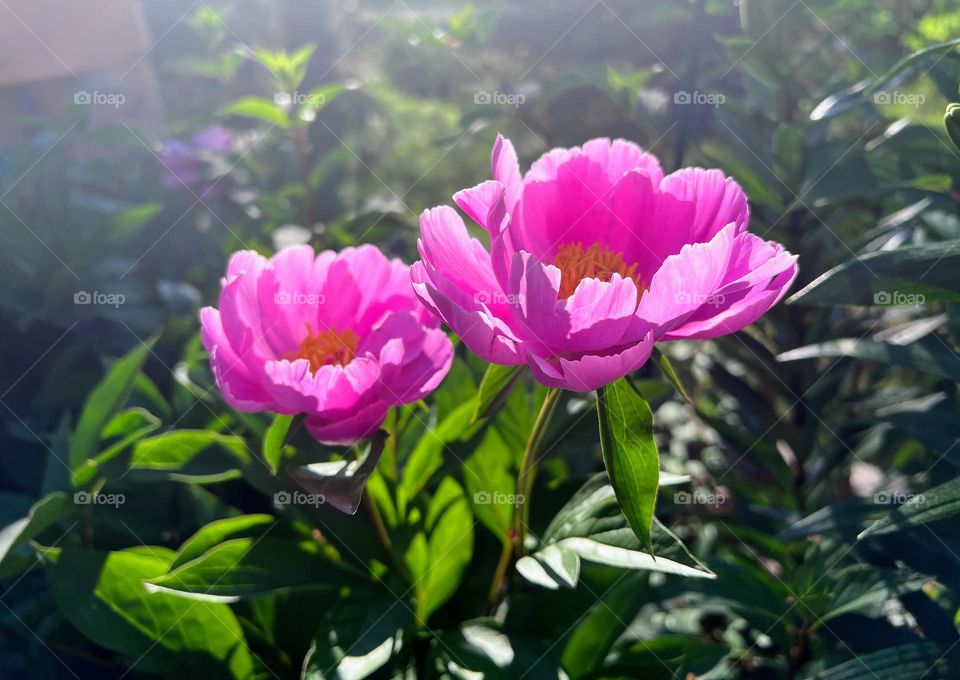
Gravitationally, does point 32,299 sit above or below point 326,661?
above

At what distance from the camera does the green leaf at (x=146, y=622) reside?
0.70m

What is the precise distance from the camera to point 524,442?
0.80 meters

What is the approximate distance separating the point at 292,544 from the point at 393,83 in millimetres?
3570

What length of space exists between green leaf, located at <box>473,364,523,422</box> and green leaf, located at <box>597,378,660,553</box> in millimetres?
80

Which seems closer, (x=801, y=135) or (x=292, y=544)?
(x=292, y=544)

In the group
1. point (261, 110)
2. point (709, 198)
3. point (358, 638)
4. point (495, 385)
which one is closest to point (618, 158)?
point (709, 198)

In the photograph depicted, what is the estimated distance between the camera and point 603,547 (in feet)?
2.00

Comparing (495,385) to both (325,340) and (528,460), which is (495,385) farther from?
(325,340)

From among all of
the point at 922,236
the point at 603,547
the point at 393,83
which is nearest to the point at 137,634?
the point at 603,547

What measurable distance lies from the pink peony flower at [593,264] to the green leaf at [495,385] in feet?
0.20

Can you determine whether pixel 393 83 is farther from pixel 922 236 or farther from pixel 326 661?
pixel 326 661

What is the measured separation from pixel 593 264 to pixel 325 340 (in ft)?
0.80

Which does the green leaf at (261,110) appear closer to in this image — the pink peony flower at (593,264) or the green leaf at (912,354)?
the pink peony flower at (593,264)

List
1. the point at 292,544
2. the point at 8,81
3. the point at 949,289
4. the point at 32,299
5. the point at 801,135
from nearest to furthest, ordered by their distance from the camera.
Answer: the point at 949,289 < the point at 292,544 < the point at 801,135 < the point at 32,299 < the point at 8,81
